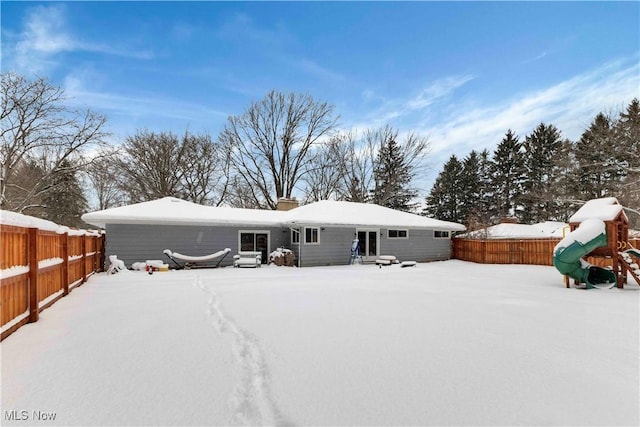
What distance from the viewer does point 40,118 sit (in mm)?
15508

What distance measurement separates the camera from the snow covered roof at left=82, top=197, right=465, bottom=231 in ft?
39.9

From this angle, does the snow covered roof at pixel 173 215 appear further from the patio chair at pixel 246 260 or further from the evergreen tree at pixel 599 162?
the evergreen tree at pixel 599 162

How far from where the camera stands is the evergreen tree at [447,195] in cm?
3183

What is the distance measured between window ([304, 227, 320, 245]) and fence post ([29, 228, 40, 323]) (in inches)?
404

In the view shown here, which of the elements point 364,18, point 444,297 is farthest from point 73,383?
point 364,18

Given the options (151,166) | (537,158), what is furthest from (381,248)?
(537,158)

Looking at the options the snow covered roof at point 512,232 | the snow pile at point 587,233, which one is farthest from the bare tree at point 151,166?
the snow pile at point 587,233

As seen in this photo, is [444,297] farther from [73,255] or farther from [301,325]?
[73,255]

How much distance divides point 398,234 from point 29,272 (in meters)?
14.5

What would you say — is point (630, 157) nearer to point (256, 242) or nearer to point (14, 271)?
point (256, 242)

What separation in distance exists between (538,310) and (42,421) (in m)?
6.46

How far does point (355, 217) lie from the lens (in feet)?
52.1

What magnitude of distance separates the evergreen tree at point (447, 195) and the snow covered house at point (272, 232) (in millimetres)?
14495

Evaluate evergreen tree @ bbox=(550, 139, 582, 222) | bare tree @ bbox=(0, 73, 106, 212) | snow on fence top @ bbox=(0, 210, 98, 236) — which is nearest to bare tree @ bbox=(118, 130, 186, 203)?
bare tree @ bbox=(0, 73, 106, 212)
